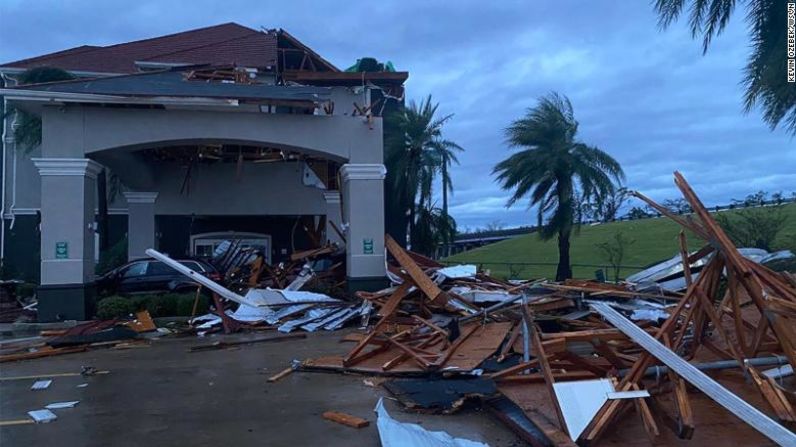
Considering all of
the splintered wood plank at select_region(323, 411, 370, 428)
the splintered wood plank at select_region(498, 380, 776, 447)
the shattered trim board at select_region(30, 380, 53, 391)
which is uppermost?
the splintered wood plank at select_region(498, 380, 776, 447)

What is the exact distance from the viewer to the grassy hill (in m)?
29.9

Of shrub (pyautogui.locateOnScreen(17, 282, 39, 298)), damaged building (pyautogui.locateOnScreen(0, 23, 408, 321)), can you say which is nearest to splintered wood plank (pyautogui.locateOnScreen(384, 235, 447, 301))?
damaged building (pyautogui.locateOnScreen(0, 23, 408, 321))

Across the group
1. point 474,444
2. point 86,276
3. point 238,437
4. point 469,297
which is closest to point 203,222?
point 86,276

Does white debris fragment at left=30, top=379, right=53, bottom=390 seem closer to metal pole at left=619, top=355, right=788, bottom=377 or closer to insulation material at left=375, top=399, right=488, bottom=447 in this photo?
insulation material at left=375, top=399, right=488, bottom=447

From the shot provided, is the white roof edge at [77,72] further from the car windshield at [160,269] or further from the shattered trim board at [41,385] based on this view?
the shattered trim board at [41,385]

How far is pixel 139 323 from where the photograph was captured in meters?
14.3

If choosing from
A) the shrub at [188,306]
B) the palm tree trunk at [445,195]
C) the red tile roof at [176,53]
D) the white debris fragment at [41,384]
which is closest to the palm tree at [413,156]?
the palm tree trunk at [445,195]

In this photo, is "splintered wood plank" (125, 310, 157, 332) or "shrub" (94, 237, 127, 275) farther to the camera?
"shrub" (94, 237, 127, 275)

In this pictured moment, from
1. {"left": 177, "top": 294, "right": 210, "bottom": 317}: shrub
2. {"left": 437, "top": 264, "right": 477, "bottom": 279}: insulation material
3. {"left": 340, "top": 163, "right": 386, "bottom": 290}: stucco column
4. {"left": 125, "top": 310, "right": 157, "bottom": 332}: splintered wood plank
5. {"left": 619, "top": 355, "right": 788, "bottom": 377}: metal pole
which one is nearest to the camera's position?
{"left": 619, "top": 355, "right": 788, "bottom": 377}: metal pole

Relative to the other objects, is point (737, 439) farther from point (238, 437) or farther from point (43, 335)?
point (43, 335)

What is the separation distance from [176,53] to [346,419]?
Result: 25546 millimetres

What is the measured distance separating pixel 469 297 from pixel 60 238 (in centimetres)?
1027

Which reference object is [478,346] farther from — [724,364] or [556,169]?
[556,169]

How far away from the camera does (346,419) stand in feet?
21.2
